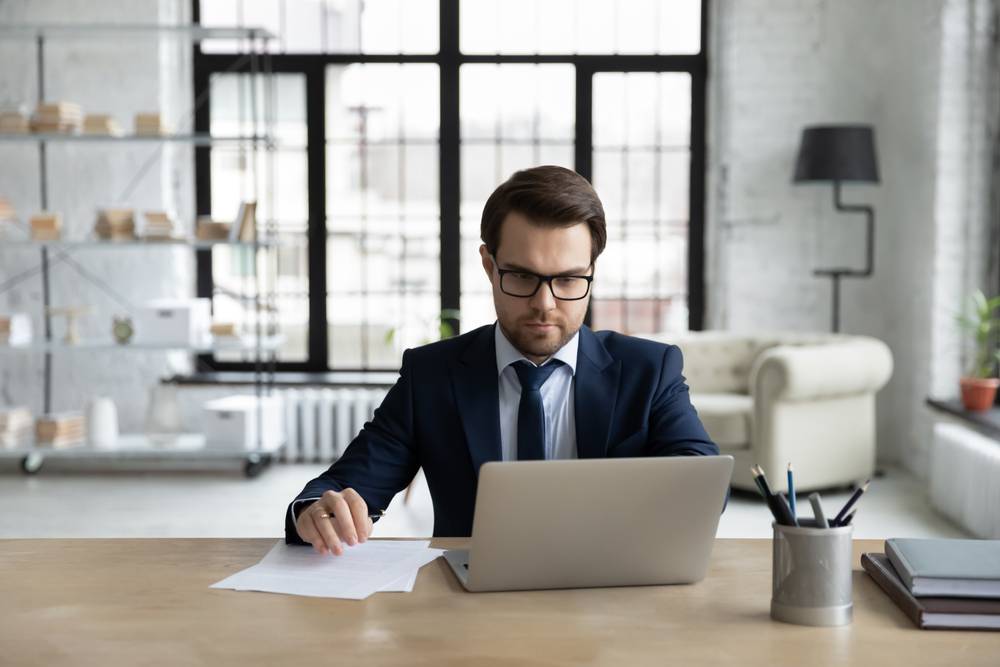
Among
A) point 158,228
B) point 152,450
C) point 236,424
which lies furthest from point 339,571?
point 158,228

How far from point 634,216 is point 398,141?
1.48m

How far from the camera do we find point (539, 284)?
173 centimetres

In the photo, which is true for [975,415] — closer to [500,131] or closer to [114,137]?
[500,131]

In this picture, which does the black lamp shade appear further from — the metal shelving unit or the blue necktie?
the blue necktie

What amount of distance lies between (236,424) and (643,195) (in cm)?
271

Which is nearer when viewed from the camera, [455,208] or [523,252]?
[523,252]

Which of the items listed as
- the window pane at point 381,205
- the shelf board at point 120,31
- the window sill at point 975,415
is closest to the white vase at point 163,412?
the window pane at point 381,205

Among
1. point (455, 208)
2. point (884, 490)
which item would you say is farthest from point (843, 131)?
point (455, 208)

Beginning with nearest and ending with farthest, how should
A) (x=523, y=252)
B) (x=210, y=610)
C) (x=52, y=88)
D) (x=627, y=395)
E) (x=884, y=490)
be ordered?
1. (x=210, y=610)
2. (x=523, y=252)
3. (x=627, y=395)
4. (x=884, y=490)
5. (x=52, y=88)

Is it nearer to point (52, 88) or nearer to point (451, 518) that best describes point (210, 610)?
point (451, 518)

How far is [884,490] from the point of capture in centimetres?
534

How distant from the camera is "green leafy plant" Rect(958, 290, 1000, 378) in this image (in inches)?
195

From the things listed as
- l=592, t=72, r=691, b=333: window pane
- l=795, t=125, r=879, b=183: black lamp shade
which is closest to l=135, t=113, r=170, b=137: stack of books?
l=592, t=72, r=691, b=333: window pane

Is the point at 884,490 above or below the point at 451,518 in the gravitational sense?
below
